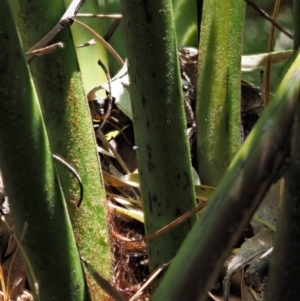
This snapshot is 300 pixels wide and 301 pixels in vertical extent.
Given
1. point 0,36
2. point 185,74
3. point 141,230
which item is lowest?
point 141,230

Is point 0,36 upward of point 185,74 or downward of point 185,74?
upward

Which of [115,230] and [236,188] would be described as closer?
[236,188]

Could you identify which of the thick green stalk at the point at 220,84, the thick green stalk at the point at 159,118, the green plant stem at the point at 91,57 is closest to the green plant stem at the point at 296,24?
the thick green stalk at the point at 159,118

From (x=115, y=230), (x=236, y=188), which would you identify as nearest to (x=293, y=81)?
(x=236, y=188)

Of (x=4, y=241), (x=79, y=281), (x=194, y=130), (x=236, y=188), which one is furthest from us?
(x=194, y=130)

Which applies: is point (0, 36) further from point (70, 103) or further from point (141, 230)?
point (141, 230)

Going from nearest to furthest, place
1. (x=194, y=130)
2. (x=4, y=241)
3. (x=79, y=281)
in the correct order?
(x=79, y=281) → (x=4, y=241) → (x=194, y=130)

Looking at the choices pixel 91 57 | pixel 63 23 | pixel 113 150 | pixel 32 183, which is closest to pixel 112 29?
pixel 91 57
